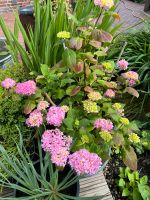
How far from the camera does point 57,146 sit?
45.4 inches

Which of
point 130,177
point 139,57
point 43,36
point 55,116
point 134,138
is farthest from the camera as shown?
point 139,57

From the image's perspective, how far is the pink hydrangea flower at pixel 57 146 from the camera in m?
1.13

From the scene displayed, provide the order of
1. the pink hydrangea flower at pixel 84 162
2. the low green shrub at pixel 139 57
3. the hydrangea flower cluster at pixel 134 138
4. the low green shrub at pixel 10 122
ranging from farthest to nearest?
the low green shrub at pixel 139 57, the low green shrub at pixel 10 122, the hydrangea flower cluster at pixel 134 138, the pink hydrangea flower at pixel 84 162

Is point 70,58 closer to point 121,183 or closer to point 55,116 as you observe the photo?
point 55,116

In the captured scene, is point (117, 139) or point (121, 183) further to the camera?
point (121, 183)

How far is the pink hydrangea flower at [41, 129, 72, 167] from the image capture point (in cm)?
113

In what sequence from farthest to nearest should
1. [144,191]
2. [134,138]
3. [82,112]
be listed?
[144,191] < [82,112] < [134,138]

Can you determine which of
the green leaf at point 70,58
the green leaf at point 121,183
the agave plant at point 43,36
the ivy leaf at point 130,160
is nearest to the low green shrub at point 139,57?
the agave plant at point 43,36

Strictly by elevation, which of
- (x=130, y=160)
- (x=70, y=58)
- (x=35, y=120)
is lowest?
(x=130, y=160)

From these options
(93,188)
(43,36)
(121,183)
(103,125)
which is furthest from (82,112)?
(43,36)

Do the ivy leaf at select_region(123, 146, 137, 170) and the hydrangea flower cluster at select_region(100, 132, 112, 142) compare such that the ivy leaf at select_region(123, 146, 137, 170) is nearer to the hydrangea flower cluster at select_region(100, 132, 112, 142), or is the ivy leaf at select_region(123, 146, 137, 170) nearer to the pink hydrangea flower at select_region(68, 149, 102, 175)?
the hydrangea flower cluster at select_region(100, 132, 112, 142)

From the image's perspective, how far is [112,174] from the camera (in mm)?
1949

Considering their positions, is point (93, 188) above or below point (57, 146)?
below

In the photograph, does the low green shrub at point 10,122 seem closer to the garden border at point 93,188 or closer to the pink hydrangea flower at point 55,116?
the garden border at point 93,188
